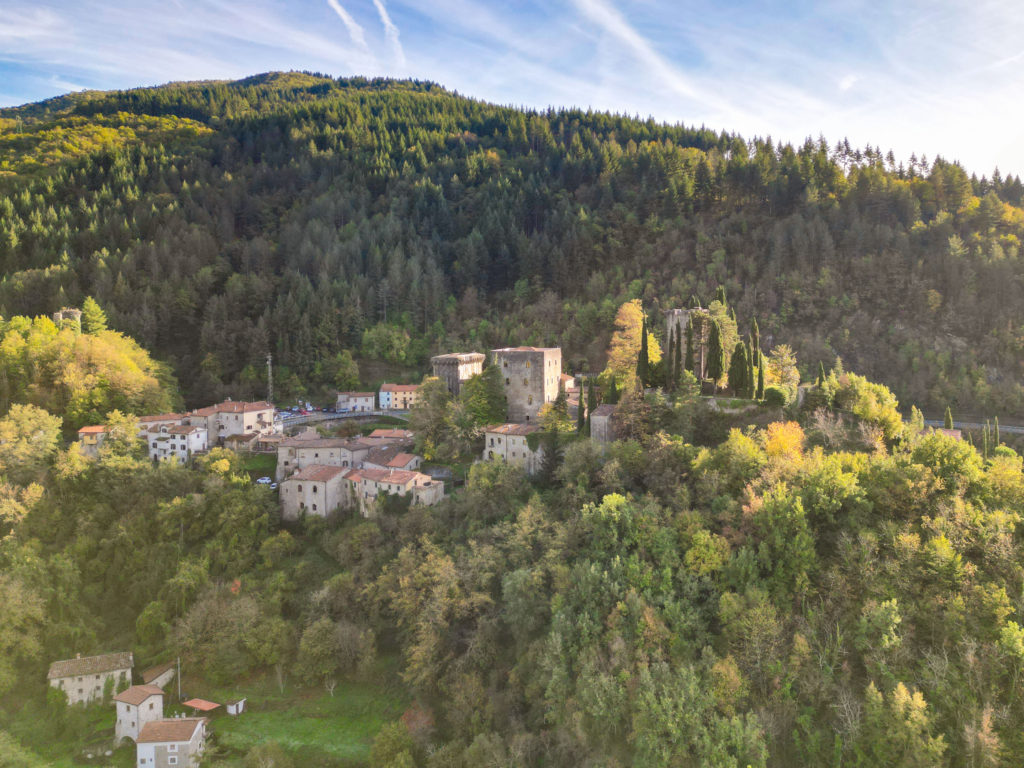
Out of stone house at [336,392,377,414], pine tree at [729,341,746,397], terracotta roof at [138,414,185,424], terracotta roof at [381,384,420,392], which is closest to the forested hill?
stone house at [336,392,377,414]

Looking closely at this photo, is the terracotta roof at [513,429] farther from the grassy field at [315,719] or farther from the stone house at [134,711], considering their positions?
the stone house at [134,711]

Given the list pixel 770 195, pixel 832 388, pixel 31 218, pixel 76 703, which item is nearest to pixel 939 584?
pixel 832 388

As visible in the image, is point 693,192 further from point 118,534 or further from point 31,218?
point 31,218

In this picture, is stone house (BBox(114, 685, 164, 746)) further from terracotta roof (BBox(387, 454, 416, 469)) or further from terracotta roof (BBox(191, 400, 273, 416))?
terracotta roof (BBox(191, 400, 273, 416))

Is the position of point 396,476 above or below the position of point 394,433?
below

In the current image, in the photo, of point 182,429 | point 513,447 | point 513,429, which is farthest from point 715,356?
point 182,429

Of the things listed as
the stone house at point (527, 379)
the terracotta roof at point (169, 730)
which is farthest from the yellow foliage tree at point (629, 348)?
the terracotta roof at point (169, 730)

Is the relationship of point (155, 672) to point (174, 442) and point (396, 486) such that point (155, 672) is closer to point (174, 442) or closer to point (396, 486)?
point (396, 486)
